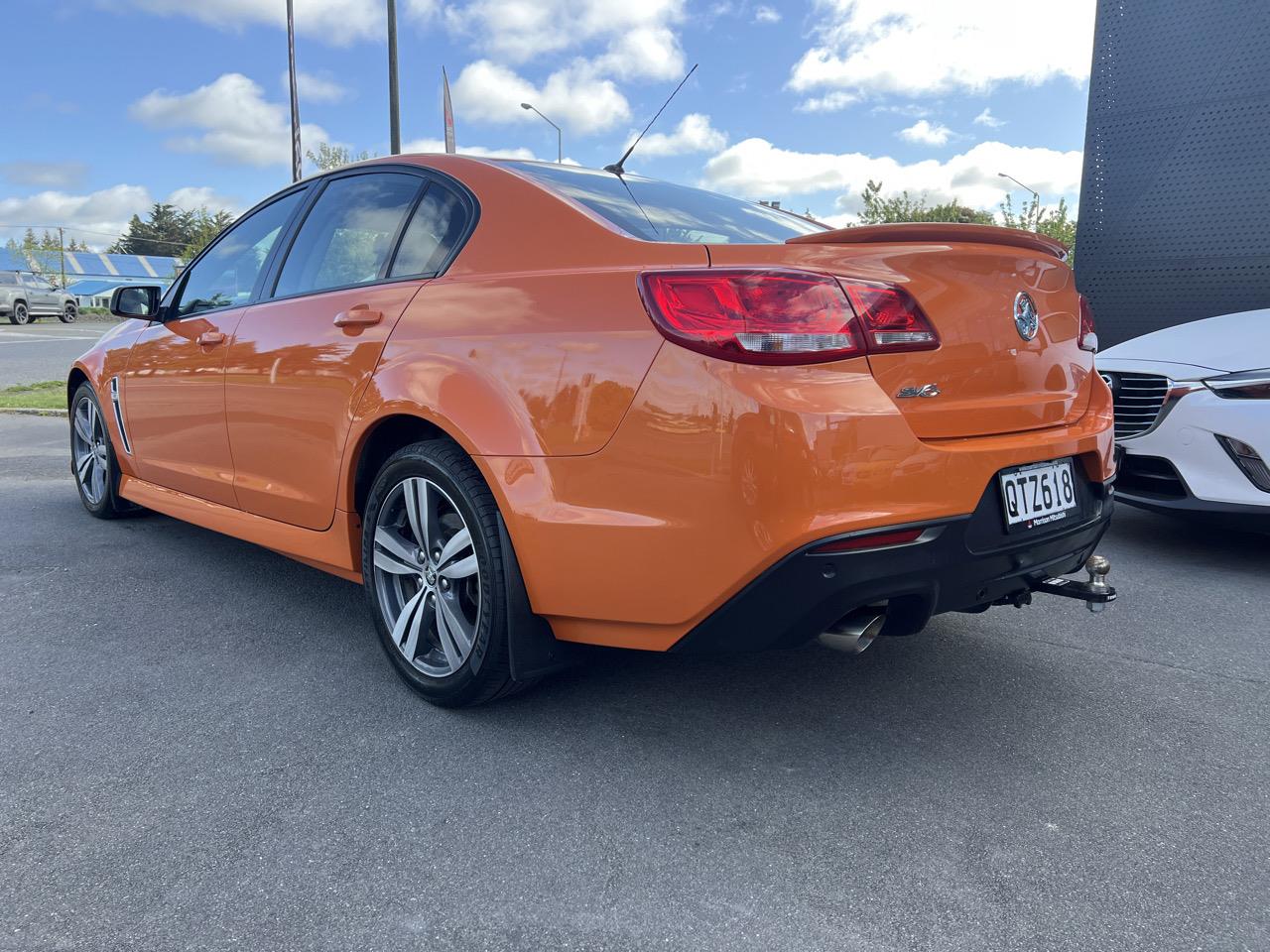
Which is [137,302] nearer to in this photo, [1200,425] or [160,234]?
[1200,425]

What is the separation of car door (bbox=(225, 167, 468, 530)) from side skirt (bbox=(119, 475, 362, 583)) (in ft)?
0.14

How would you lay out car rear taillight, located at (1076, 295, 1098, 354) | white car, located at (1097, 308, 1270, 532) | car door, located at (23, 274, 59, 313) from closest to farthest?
car rear taillight, located at (1076, 295, 1098, 354)
white car, located at (1097, 308, 1270, 532)
car door, located at (23, 274, 59, 313)

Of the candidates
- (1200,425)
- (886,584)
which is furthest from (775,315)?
(1200,425)

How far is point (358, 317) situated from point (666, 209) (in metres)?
0.98

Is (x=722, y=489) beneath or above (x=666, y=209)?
beneath

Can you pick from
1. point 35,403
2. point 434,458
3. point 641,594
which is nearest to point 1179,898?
point 641,594

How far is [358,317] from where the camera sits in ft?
9.29

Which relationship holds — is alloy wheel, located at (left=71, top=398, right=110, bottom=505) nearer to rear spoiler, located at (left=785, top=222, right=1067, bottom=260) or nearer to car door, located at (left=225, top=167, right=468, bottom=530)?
car door, located at (left=225, top=167, right=468, bottom=530)

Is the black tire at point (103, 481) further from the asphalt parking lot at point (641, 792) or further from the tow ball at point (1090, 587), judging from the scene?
the tow ball at point (1090, 587)

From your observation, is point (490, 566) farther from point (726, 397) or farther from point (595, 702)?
point (726, 397)

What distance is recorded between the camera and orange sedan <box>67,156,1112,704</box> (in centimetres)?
199

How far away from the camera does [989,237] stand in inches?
91.5

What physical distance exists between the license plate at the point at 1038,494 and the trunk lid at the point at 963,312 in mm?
116

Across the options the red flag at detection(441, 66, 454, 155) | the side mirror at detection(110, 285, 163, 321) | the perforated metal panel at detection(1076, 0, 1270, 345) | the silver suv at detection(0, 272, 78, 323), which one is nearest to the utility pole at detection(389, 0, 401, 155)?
the red flag at detection(441, 66, 454, 155)
